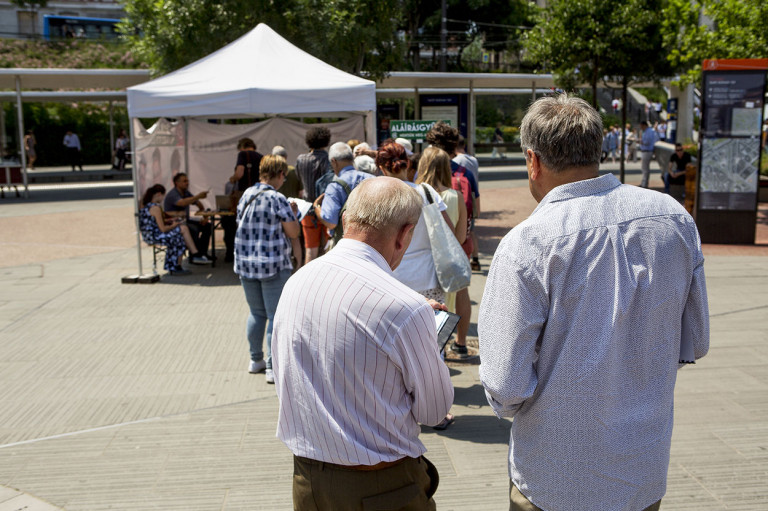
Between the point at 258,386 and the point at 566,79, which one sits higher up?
the point at 566,79

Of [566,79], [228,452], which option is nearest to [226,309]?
[228,452]

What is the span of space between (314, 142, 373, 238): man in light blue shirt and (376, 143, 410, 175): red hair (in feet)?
1.59

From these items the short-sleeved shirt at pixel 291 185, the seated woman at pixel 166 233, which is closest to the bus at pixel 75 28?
the seated woman at pixel 166 233

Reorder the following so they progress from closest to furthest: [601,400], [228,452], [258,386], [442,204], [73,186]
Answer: [601,400] < [228,452] < [442,204] < [258,386] < [73,186]

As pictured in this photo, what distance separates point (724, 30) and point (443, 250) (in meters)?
10.9

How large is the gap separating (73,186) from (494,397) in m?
25.6

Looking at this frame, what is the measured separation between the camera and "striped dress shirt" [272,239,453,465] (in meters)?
2.08

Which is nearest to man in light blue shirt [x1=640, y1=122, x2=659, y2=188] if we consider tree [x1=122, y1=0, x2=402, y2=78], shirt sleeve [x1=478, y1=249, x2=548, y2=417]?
tree [x1=122, y1=0, x2=402, y2=78]

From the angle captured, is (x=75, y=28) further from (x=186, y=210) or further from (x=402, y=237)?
(x=402, y=237)

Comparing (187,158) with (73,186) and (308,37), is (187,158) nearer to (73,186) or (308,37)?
(308,37)

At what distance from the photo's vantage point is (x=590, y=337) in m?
1.87

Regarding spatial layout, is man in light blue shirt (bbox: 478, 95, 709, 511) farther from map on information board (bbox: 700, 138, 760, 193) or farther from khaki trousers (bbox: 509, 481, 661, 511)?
map on information board (bbox: 700, 138, 760, 193)

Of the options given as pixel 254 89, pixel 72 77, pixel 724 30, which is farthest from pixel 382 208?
pixel 72 77

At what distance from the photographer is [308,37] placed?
43.2ft
